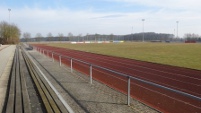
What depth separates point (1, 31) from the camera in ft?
399

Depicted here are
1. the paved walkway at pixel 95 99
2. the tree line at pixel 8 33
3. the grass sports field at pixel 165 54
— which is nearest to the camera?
the paved walkway at pixel 95 99

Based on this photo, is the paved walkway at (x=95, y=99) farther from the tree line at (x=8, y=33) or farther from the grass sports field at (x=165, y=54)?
the tree line at (x=8, y=33)

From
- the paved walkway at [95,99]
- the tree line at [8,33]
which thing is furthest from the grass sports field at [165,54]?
the tree line at [8,33]

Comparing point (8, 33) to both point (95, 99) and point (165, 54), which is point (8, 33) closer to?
point (165, 54)

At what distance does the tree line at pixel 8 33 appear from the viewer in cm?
12062

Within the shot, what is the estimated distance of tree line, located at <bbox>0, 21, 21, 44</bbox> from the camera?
396 ft

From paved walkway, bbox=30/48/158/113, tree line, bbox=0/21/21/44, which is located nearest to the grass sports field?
paved walkway, bbox=30/48/158/113

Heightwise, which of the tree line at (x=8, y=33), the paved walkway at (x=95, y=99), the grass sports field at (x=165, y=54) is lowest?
the paved walkway at (x=95, y=99)

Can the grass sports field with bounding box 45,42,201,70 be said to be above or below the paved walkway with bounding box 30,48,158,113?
above

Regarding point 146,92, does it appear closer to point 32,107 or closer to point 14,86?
point 32,107

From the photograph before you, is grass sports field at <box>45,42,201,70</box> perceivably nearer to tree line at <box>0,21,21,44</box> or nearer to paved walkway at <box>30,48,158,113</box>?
paved walkway at <box>30,48,158,113</box>

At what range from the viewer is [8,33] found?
121m

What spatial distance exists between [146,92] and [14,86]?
5622mm

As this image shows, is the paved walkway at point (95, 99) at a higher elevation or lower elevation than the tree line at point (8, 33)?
lower
